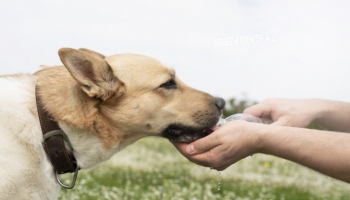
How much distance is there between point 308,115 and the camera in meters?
5.23

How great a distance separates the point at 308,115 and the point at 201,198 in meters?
2.48

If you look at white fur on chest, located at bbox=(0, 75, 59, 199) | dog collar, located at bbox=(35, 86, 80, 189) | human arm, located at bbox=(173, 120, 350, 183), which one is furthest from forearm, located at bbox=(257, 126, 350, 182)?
white fur on chest, located at bbox=(0, 75, 59, 199)

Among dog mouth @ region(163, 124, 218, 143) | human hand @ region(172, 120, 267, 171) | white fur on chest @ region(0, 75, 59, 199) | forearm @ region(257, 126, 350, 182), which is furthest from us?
dog mouth @ region(163, 124, 218, 143)

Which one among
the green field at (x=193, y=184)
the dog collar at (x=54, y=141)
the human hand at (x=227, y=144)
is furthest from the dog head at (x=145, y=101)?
the green field at (x=193, y=184)

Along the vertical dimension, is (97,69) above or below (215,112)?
above

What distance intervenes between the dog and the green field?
1.96 metres

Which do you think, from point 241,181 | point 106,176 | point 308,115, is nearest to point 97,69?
point 308,115

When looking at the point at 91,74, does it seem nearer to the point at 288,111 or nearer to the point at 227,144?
the point at 227,144

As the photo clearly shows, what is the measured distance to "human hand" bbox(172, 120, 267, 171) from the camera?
4.39 m

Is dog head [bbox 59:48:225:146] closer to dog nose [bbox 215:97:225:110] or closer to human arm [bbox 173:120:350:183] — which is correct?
dog nose [bbox 215:97:225:110]

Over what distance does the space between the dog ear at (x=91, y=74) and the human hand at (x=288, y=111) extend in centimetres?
159

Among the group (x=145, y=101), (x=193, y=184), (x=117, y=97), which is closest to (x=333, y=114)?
(x=145, y=101)

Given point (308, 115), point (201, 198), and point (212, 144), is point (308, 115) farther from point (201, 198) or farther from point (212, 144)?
point (201, 198)

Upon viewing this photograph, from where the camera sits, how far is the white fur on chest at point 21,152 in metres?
4.13
